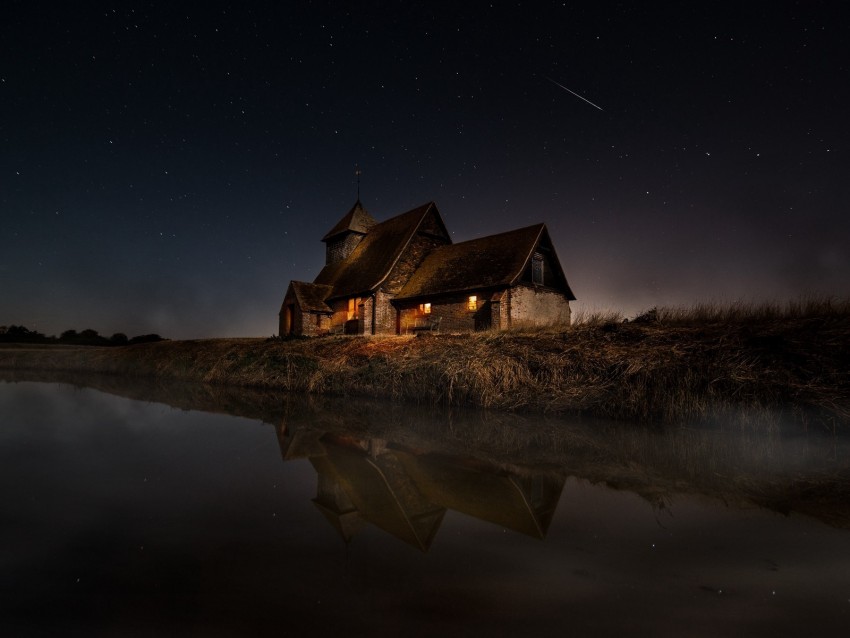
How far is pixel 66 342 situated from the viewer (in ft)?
159

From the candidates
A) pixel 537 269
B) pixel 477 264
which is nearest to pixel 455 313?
pixel 477 264

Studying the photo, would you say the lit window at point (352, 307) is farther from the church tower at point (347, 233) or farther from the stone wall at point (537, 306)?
the stone wall at point (537, 306)

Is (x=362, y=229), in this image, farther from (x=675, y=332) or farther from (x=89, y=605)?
(x=89, y=605)

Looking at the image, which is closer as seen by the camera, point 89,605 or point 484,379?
point 89,605

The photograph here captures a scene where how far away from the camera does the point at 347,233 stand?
113 feet

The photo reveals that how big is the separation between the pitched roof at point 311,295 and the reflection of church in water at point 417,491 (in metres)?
22.3

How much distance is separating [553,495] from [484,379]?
647 centimetres

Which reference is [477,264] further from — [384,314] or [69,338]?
[69,338]

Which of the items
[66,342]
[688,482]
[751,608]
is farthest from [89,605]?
[66,342]

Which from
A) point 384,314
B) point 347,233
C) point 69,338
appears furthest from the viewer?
point 69,338

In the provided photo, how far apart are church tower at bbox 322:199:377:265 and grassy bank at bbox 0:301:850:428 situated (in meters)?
20.3

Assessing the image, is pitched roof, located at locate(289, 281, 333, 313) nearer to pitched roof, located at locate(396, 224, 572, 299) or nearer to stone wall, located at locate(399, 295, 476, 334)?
pitched roof, located at locate(396, 224, 572, 299)

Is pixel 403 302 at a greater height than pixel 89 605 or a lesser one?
greater

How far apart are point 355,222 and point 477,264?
14866 mm
